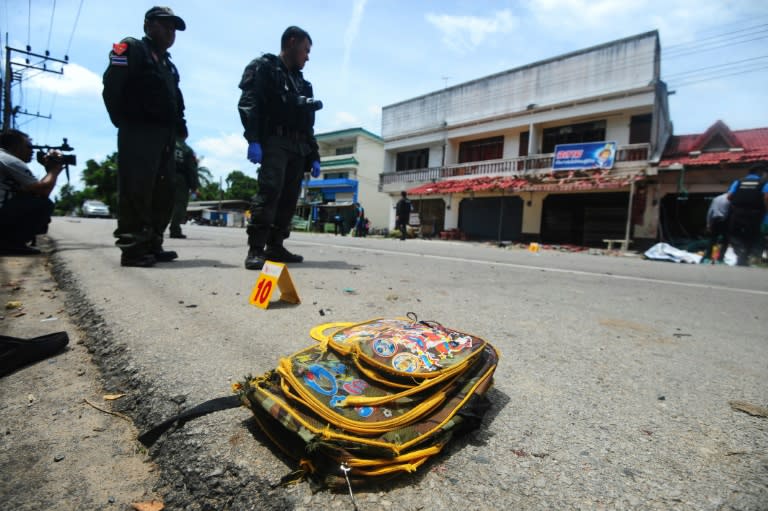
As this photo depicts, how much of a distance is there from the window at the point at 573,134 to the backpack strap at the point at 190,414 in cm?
1851

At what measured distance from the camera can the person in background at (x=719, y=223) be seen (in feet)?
27.3

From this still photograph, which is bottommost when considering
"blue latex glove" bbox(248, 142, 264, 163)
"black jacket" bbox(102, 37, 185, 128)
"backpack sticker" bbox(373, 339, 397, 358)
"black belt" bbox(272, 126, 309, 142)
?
"backpack sticker" bbox(373, 339, 397, 358)

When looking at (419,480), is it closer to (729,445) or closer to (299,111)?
(729,445)

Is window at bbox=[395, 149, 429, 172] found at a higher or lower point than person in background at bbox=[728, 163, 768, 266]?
higher

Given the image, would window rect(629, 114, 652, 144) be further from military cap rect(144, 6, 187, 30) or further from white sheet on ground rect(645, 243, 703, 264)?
military cap rect(144, 6, 187, 30)

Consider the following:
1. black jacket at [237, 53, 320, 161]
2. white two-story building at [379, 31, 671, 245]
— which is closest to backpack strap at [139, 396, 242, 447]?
black jacket at [237, 53, 320, 161]

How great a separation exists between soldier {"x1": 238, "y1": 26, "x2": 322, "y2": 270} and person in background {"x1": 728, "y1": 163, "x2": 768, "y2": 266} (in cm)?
928

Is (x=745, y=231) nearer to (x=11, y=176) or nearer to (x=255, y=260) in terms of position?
(x=255, y=260)

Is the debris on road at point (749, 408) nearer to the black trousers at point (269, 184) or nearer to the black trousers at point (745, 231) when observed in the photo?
the black trousers at point (269, 184)

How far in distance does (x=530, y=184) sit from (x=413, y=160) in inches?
352

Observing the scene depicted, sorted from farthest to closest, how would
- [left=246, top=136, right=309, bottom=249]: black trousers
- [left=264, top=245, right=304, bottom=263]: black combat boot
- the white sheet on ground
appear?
the white sheet on ground → [left=264, top=245, right=304, bottom=263]: black combat boot → [left=246, top=136, right=309, bottom=249]: black trousers

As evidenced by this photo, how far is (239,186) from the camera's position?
2254 inches

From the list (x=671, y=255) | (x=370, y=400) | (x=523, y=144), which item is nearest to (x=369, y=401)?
(x=370, y=400)

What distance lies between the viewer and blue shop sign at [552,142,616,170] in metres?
14.6
